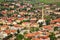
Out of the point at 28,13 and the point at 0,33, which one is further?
the point at 28,13

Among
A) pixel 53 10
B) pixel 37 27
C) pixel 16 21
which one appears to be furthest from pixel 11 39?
pixel 53 10

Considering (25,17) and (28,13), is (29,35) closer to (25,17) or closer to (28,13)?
(25,17)

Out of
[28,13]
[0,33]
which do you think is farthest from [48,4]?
[0,33]

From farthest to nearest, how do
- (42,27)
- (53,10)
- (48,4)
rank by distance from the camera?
(48,4), (53,10), (42,27)

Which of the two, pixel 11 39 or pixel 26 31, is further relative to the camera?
pixel 26 31

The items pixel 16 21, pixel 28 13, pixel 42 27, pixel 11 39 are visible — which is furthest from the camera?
pixel 28 13

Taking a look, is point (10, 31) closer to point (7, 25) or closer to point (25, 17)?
point (7, 25)
